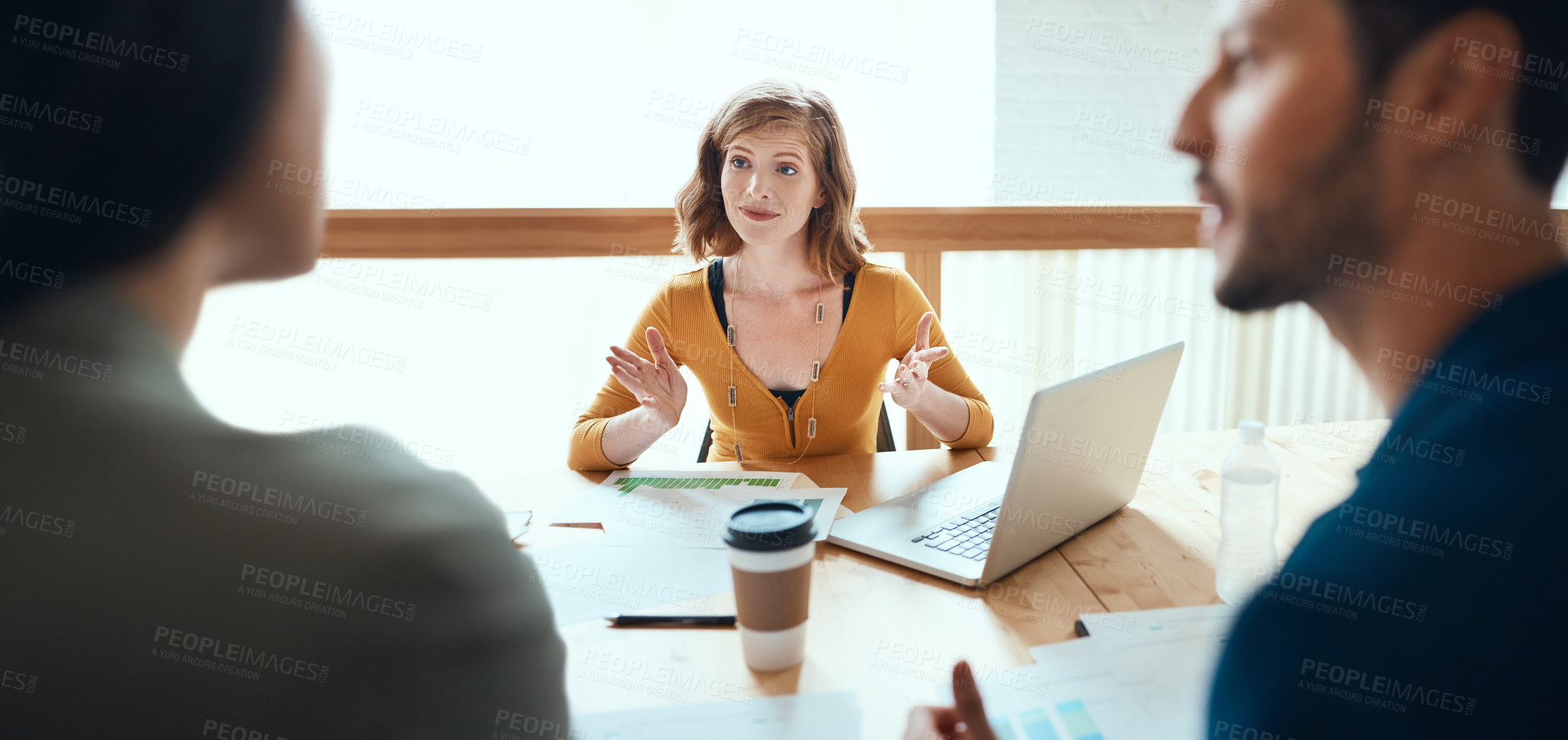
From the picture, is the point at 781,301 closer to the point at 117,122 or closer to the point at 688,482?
the point at 688,482

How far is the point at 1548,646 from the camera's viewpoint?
0.31 metres

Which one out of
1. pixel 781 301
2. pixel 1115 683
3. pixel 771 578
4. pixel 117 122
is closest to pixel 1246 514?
pixel 1115 683

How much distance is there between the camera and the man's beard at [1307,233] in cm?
30

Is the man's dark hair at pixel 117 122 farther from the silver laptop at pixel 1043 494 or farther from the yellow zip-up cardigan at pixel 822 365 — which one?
the yellow zip-up cardigan at pixel 822 365

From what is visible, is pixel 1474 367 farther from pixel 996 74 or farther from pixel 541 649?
pixel 996 74

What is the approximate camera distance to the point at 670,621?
2.60ft

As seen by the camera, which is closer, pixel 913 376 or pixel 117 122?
pixel 117 122

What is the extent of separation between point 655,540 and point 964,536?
1.22ft

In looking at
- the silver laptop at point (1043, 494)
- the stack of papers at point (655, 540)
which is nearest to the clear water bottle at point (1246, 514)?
the silver laptop at point (1043, 494)

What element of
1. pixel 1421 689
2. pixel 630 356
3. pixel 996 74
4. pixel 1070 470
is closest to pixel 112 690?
pixel 1421 689

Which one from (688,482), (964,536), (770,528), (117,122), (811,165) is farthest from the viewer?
(811,165)

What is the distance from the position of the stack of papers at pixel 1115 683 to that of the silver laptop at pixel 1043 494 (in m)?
0.12

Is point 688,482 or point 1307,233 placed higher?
point 1307,233

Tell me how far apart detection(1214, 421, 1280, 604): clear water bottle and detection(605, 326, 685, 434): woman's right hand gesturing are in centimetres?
78
